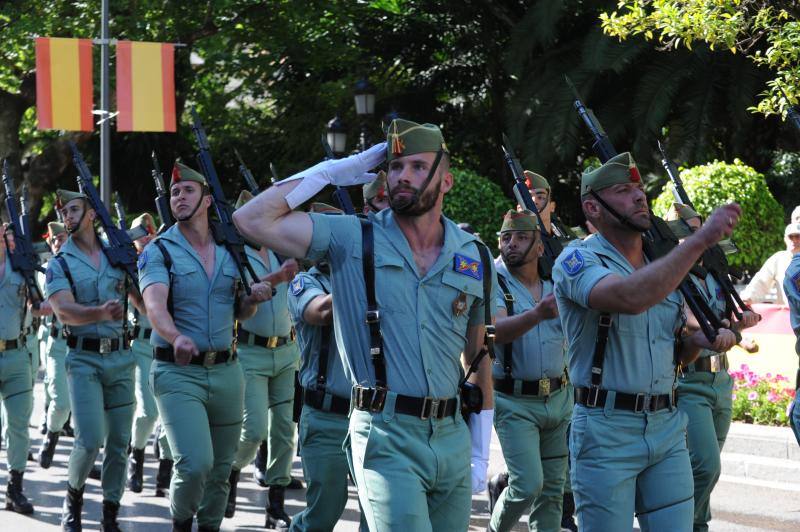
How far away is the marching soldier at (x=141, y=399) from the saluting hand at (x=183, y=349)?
249 cm

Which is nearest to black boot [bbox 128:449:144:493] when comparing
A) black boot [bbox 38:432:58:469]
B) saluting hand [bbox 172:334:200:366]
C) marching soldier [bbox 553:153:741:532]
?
black boot [bbox 38:432:58:469]

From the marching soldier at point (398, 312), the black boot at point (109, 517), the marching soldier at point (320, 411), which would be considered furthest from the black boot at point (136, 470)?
the marching soldier at point (398, 312)

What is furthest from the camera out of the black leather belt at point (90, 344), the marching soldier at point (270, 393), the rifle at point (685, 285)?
the marching soldier at point (270, 393)

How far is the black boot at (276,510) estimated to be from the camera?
8164mm

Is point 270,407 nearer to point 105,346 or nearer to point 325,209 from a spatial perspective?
point 105,346

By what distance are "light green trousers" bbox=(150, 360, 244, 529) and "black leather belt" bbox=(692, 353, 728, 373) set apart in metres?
2.56

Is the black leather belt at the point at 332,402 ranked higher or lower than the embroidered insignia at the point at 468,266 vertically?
lower

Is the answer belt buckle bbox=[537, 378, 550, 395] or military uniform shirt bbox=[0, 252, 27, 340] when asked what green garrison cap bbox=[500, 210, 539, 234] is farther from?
military uniform shirt bbox=[0, 252, 27, 340]

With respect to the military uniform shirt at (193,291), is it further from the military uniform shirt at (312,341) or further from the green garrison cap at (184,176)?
the military uniform shirt at (312,341)

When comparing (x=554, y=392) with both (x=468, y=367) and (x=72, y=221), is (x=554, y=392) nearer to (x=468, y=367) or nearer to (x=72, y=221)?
(x=468, y=367)

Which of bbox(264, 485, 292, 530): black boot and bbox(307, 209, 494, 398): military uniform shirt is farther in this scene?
bbox(264, 485, 292, 530): black boot

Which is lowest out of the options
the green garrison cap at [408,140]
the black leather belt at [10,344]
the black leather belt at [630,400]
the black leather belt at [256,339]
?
the black leather belt at [10,344]

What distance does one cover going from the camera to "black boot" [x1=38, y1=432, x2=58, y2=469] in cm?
1045

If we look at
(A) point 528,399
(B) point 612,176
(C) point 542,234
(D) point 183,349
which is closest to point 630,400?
(B) point 612,176
